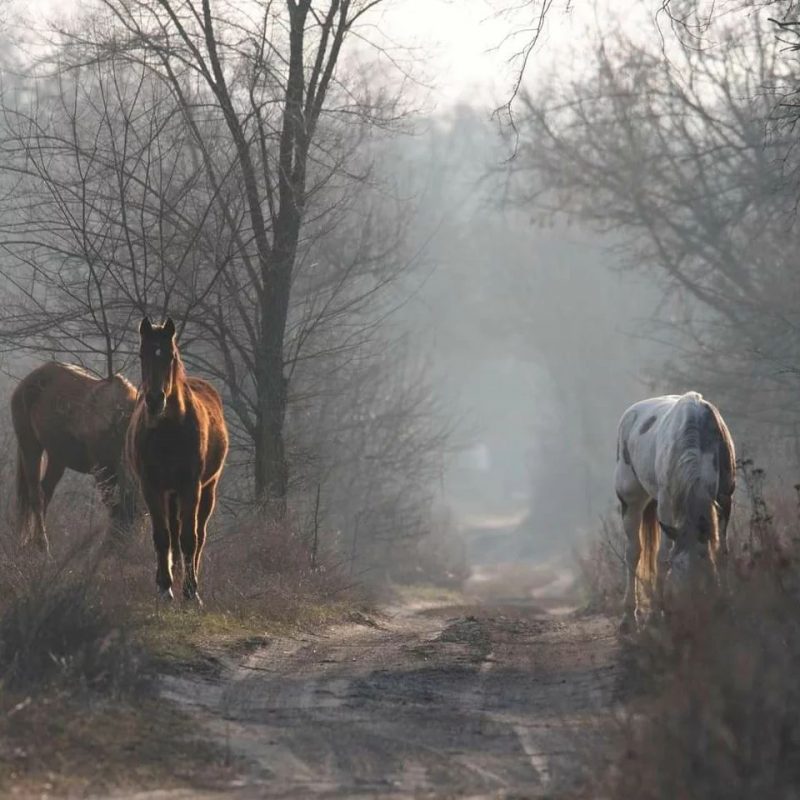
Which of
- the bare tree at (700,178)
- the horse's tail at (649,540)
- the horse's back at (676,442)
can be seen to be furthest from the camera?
the bare tree at (700,178)

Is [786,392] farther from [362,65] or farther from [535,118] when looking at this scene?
[362,65]

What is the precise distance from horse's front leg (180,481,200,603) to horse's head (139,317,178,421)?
1.20 metres

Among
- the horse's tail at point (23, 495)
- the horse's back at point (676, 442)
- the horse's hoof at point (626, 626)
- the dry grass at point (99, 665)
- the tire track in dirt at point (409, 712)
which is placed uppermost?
the horse's back at point (676, 442)

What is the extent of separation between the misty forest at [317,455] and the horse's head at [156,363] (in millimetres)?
25

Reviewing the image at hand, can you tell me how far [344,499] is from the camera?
1118 inches

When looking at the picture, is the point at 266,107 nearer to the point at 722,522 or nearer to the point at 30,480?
the point at 30,480

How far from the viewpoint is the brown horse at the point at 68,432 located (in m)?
13.9

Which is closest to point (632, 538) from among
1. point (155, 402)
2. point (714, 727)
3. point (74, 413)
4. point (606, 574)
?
point (155, 402)

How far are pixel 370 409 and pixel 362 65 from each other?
48.3 feet

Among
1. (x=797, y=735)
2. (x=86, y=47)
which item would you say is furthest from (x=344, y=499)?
(x=797, y=735)

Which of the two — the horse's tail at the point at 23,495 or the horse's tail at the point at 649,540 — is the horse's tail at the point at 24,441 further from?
the horse's tail at the point at 649,540

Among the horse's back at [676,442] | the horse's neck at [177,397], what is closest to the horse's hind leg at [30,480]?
the horse's neck at [177,397]

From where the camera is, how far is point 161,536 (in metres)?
11.4

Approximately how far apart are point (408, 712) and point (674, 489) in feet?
9.40
